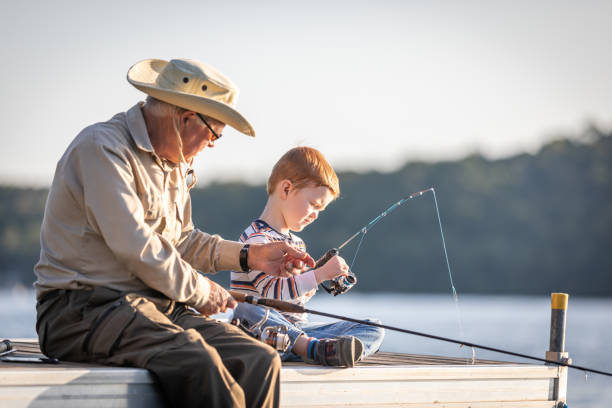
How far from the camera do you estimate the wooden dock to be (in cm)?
289

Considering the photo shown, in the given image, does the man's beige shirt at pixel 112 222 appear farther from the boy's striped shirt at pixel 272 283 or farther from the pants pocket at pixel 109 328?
the boy's striped shirt at pixel 272 283

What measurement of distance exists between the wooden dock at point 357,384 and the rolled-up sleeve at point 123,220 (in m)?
0.32

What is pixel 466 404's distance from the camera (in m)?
3.92

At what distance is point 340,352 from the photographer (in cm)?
356

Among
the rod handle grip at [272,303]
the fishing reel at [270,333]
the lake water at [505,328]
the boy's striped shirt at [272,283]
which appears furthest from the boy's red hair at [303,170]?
the lake water at [505,328]

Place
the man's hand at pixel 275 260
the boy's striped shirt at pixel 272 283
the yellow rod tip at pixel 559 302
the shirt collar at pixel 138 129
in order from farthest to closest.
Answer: the yellow rod tip at pixel 559 302
the boy's striped shirt at pixel 272 283
the man's hand at pixel 275 260
the shirt collar at pixel 138 129

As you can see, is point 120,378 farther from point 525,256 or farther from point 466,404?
point 525,256

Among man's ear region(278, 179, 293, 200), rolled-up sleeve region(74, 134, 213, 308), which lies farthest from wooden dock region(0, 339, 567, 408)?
man's ear region(278, 179, 293, 200)

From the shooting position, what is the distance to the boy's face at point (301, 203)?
432 cm

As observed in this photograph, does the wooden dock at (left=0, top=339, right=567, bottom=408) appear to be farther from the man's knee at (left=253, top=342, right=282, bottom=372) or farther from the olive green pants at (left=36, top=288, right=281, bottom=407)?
the man's knee at (left=253, top=342, right=282, bottom=372)

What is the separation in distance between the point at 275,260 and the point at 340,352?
1.88 feet

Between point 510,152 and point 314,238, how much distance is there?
11050mm

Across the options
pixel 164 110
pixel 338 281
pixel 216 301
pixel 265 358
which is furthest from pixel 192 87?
pixel 338 281

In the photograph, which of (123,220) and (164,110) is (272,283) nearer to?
(164,110)
